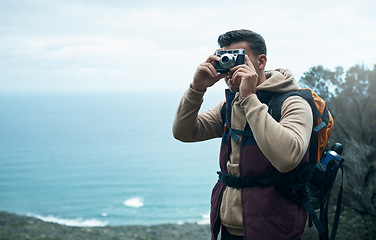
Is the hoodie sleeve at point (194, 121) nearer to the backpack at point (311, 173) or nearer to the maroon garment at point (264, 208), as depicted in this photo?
the backpack at point (311, 173)

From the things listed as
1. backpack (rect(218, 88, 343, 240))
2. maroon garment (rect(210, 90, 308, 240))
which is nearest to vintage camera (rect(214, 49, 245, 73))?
backpack (rect(218, 88, 343, 240))

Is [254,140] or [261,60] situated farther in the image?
[261,60]

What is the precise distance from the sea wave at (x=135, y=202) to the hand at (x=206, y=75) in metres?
65.1

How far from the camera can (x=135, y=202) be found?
68562 mm

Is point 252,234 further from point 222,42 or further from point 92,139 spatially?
point 92,139

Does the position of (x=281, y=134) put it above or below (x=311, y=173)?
above

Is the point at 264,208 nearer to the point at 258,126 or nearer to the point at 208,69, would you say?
the point at 258,126

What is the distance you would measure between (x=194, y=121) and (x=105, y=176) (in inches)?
3398

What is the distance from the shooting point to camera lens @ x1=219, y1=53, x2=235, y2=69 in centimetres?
204

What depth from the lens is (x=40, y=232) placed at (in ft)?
54.9

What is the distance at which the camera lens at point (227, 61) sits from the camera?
204 cm

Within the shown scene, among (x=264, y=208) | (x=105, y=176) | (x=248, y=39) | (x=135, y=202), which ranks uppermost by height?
(x=248, y=39)

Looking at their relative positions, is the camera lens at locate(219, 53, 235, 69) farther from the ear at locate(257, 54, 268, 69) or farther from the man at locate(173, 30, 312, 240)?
the ear at locate(257, 54, 268, 69)

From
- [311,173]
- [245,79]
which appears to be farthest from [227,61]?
[311,173]
